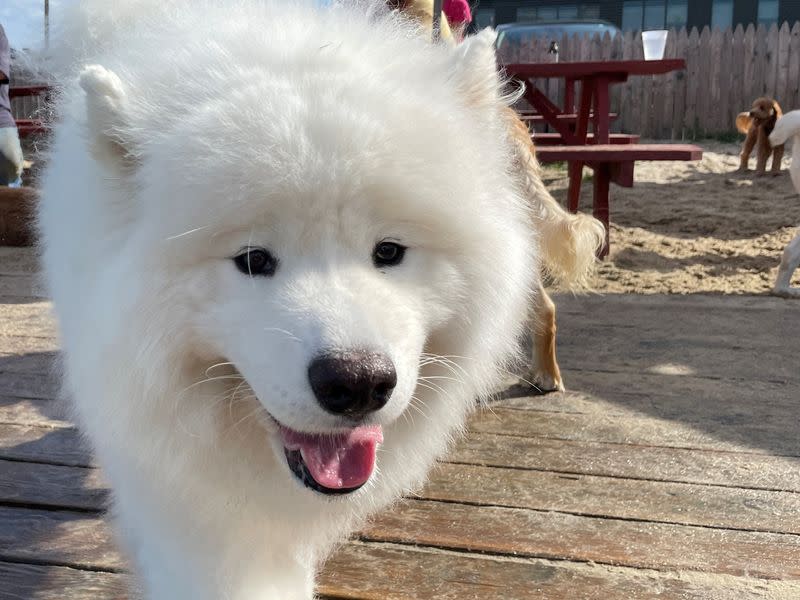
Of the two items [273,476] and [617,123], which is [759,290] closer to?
[273,476]

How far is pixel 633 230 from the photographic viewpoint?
685 cm

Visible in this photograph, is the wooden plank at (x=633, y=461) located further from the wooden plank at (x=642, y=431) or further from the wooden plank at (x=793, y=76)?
the wooden plank at (x=793, y=76)

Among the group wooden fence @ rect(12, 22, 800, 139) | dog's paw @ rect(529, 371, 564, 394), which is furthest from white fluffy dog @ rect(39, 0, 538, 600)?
wooden fence @ rect(12, 22, 800, 139)

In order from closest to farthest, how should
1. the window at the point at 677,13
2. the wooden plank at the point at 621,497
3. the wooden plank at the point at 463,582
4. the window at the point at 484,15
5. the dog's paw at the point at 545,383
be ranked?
the wooden plank at the point at 463,582
the wooden plank at the point at 621,497
the dog's paw at the point at 545,383
the window at the point at 677,13
the window at the point at 484,15

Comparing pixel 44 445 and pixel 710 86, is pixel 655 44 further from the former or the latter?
pixel 44 445

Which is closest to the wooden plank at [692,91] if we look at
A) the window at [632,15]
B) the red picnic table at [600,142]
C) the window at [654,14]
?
the red picnic table at [600,142]

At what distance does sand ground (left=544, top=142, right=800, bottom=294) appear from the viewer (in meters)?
5.35

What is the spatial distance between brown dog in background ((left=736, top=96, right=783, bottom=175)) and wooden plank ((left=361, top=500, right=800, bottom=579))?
25.8 feet

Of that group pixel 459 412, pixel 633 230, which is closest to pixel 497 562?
pixel 459 412

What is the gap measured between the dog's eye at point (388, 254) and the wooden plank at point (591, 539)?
34.7 inches

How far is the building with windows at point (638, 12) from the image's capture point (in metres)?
21.4

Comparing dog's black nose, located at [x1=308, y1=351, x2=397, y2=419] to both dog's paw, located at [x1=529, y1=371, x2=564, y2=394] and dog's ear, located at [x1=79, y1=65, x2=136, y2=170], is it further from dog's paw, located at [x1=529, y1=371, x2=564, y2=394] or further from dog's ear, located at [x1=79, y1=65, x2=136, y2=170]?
dog's paw, located at [x1=529, y1=371, x2=564, y2=394]

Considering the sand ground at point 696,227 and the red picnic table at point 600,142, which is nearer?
the red picnic table at point 600,142

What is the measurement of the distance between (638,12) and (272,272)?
24086mm
